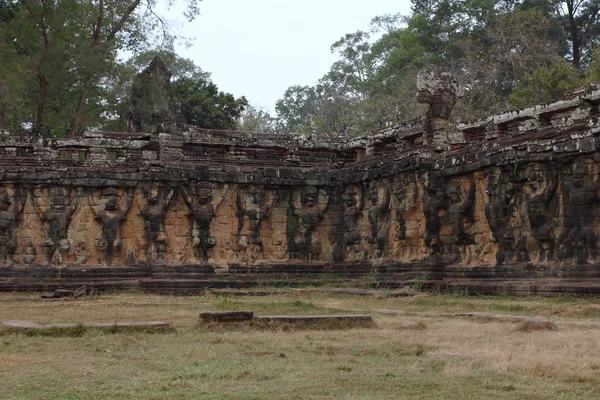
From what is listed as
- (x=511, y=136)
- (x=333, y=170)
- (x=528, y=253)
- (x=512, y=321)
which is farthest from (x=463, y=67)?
(x=512, y=321)

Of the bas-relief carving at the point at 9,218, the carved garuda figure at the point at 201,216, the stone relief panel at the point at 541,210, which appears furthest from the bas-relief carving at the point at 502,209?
the bas-relief carving at the point at 9,218

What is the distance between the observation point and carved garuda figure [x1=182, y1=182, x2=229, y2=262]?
22938mm

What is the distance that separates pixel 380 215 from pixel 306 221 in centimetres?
244

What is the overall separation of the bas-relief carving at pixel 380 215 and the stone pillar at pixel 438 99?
1562 mm

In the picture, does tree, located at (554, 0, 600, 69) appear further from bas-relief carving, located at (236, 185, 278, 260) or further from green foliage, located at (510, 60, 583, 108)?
bas-relief carving, located at (236, 185, 278, 260)

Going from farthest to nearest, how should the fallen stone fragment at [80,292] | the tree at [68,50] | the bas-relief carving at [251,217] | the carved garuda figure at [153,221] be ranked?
the tree at [68,50] < the bas-relief carving at [251,217] < the carved garuda figure at [153,221] < the fallen stone fragment at [80,292]

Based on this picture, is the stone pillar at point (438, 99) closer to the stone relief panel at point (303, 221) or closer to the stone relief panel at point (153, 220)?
the stone relief panel at point (303, 221)

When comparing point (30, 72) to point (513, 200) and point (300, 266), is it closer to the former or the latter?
point (300, 266)

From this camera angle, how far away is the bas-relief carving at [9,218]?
857 inches

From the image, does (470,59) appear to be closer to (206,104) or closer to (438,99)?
(206,104)

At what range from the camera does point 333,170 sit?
24.7 m

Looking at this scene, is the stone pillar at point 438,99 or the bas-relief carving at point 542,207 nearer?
the bas-relief carving at point 542,207

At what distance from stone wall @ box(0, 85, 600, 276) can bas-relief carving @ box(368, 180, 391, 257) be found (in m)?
0.04

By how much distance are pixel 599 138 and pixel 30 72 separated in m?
20.8
